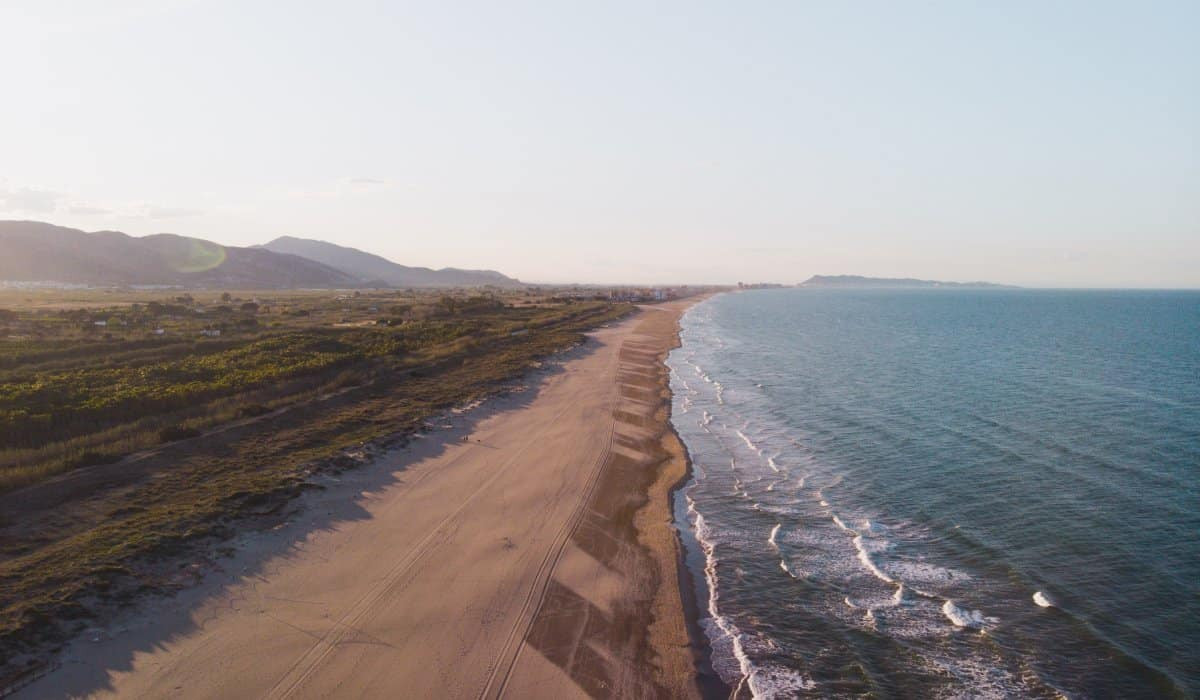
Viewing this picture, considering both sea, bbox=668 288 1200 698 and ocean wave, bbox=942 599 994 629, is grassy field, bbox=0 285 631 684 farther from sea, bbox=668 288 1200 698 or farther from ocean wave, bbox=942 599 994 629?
ocean wave, bbox=942 599 994 629

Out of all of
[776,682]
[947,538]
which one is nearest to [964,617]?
[947,538]

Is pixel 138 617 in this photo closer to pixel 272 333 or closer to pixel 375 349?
pixel 375 349

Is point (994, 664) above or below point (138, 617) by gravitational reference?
below

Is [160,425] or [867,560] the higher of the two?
[160,425]

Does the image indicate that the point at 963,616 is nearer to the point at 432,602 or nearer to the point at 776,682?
the point at 776,682

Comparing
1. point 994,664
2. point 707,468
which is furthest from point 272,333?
point 994,664

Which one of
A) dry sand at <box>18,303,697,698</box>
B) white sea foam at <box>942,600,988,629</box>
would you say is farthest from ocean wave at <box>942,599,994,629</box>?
dry sand at <box>18,303,697,698</box>

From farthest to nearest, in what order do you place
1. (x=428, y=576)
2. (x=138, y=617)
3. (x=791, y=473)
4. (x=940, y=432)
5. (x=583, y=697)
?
1. (x=940, y=432)
2. (x=791, y=473)
3. (x=428, y=576)
4. (x=138, y=617)
5. (x=583, y=697)
